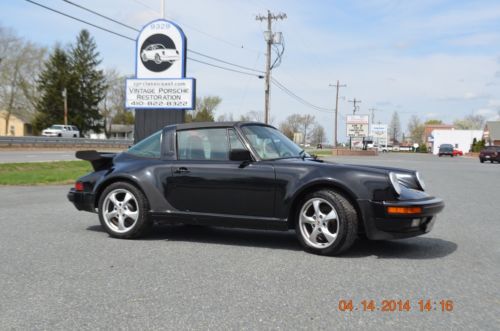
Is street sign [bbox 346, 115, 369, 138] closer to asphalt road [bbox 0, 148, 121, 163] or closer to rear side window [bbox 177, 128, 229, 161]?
asphalt road [bbox 0, 148, 121, 163]

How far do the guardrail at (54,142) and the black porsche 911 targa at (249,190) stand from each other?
33.9 m

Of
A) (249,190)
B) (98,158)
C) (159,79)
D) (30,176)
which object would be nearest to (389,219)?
(249,190)

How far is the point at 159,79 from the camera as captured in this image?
1794 centimetres

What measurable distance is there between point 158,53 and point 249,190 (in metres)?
13.6

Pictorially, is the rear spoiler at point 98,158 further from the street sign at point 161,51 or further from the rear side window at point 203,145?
the street sign at point 161,51

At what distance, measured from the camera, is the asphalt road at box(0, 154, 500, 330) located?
3.47 m

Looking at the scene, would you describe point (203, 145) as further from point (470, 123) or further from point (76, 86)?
point (470, 123)

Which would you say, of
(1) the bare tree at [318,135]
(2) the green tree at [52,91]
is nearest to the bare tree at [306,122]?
(1) the bare tree at [318,135]

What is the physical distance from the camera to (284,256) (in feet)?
17.7

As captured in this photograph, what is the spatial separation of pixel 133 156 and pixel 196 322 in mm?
3542

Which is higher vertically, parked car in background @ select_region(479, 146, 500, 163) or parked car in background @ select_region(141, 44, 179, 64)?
parked car in background @ select_region(141, 44, 179, 64)

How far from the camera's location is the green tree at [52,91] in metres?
67.1

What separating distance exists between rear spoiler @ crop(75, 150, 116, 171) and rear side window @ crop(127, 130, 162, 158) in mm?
298

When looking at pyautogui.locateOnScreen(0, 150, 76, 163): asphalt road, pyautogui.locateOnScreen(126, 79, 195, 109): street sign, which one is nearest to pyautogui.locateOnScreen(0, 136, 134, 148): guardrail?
pyautogui.locateOnScreen(0, 150, 76, 163): asphalt road
